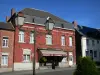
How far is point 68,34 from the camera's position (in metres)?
41.4

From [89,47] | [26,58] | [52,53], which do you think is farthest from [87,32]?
[26,58]

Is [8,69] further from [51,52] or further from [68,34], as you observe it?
[68,34]

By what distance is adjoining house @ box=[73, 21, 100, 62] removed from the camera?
4605 cm

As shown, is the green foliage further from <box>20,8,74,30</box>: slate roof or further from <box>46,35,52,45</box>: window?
<box>46,35,52,45</box>: window

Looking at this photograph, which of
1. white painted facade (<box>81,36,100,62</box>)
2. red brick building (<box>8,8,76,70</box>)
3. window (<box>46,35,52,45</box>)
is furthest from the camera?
white painted facade (<box>81,36,100,62</box>)

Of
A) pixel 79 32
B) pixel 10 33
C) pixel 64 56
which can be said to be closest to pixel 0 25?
pixel 10 33

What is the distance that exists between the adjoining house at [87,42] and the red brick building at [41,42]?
4503 millimetres

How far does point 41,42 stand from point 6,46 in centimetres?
659

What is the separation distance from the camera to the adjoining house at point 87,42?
46.1 m

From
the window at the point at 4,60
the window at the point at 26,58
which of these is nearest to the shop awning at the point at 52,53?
the window at the point at 26,58

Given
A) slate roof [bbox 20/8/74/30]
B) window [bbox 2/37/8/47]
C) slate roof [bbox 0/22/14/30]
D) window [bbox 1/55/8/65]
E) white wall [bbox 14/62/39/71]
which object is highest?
slate roof [bbox 20/8/74/30]

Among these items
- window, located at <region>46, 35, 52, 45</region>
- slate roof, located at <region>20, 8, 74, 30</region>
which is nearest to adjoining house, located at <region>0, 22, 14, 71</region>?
slate roof, located at <region>20, 8, 74, 30</region>

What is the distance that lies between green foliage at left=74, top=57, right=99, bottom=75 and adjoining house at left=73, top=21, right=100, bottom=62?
1196 inches

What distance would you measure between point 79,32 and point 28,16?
14.3 meters
